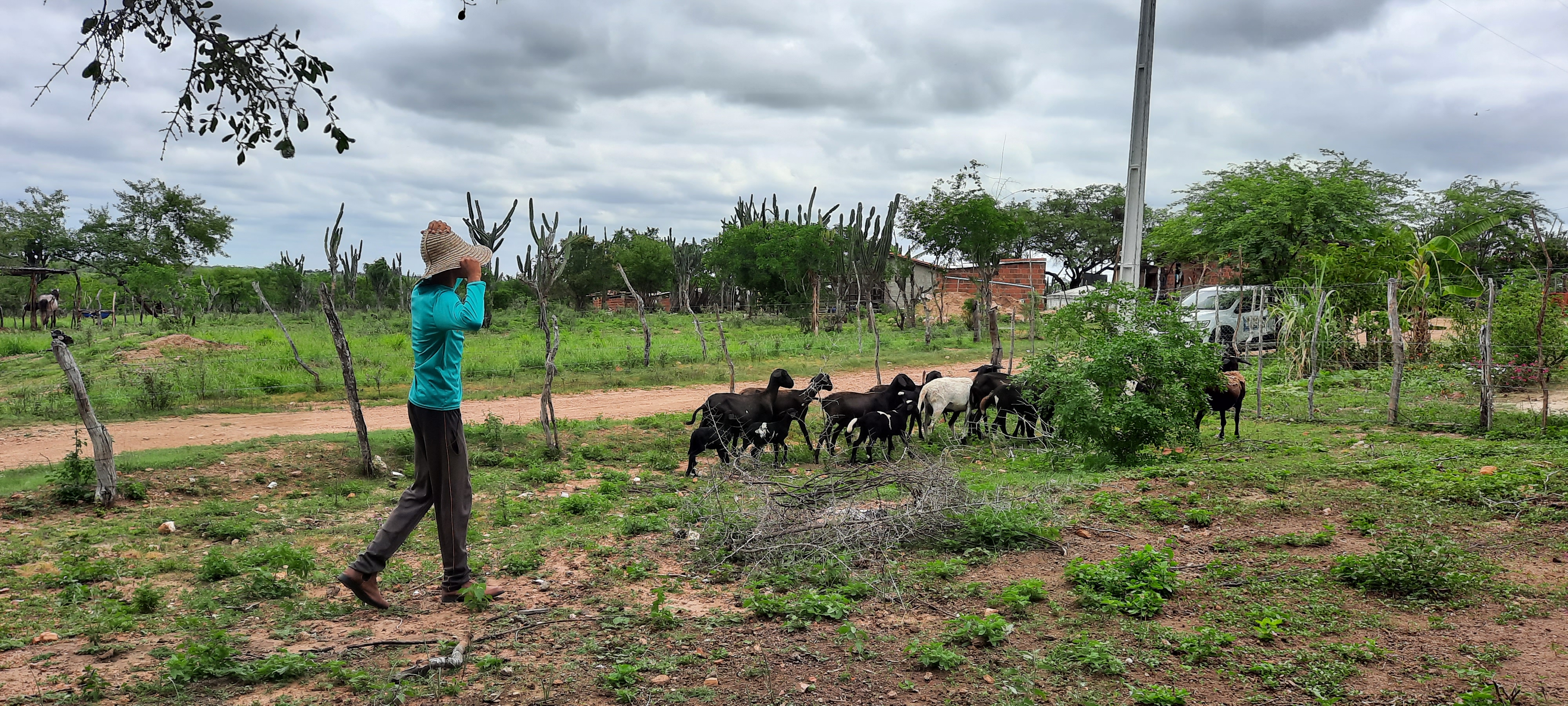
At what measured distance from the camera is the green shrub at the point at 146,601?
16.0 ft

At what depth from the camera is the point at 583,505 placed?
25.5ft

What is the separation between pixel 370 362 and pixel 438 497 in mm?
16563

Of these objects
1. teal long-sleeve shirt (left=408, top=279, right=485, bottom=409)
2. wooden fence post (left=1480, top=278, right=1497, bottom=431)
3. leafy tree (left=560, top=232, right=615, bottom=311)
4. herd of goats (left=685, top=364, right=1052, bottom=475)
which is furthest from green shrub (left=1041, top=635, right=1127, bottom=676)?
leafy tree (left=560, top=232, right=615, bottom=311)

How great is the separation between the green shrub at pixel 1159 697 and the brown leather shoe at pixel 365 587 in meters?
3.80

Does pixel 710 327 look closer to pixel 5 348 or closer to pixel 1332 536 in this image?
pixel 5 348

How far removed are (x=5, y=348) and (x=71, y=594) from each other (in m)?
21.5

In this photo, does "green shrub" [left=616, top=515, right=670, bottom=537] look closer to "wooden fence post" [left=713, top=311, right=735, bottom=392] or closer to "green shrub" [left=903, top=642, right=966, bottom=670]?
"green shrub" [left=903, top=642, right=966, bottom=670]

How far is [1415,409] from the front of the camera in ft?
38.5

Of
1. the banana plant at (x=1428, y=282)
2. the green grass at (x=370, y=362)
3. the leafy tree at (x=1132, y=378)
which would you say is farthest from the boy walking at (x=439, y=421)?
the banana plant at (x=1428, y=282)

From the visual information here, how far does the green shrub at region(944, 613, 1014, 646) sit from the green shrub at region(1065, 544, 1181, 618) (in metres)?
0.67

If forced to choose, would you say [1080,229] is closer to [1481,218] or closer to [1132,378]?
[1481,218]

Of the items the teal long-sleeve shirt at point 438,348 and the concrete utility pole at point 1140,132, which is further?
the concrete utility pole at point 1140,132

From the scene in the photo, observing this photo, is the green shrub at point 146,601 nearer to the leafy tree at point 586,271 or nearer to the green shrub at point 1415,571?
the green shrub at point 1415,571

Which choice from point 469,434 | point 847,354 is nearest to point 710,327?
point 847,354
